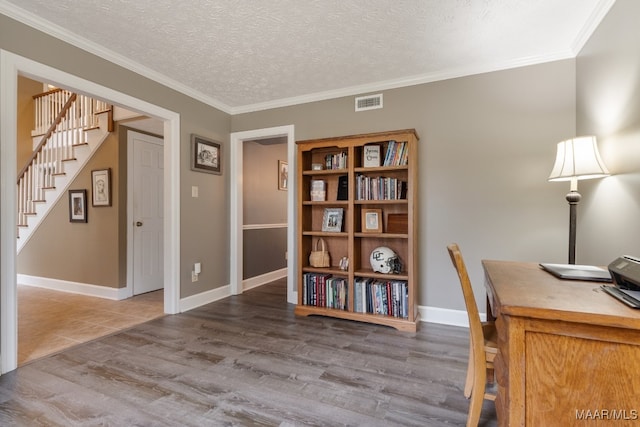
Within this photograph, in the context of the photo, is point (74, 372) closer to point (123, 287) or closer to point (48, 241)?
point (123, 287)

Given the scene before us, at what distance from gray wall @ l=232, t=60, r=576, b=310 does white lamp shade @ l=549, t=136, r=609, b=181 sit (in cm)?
72

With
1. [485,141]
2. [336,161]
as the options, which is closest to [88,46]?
[336,161]

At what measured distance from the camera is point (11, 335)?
1.92 metres

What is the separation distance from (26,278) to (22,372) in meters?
3.33

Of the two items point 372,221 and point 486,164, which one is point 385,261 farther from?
point 486,164

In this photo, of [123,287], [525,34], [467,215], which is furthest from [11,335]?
[525,34]

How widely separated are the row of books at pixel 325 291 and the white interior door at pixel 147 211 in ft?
7.72

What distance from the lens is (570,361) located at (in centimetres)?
86

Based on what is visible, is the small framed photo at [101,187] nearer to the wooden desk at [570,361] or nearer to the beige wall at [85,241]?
the beige wall at [85,241]

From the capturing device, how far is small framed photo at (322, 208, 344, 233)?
9.98 ft

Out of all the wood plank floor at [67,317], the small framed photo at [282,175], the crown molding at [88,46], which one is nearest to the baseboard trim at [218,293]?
the wood plank floor at [67,317]

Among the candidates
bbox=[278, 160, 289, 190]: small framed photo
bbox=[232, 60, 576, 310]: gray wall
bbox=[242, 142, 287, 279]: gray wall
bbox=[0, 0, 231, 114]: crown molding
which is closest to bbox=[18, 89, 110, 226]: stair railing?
bbox=[0, 0, 231, 114]: crown molding

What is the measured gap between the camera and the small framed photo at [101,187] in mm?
3650

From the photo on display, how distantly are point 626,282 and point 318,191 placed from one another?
Answer: 241 centimetres
